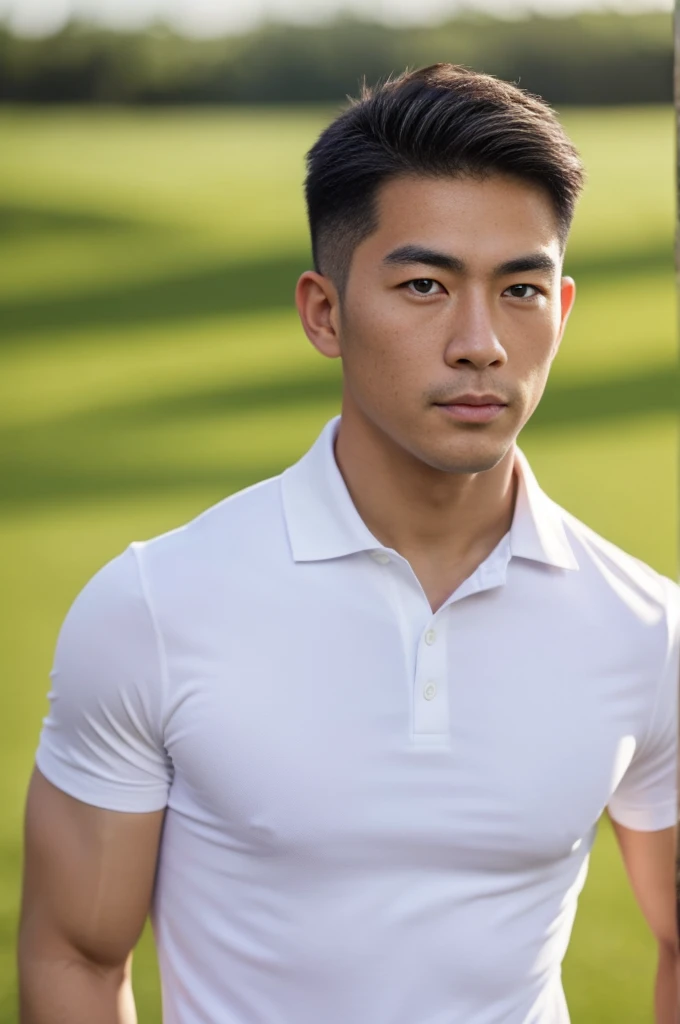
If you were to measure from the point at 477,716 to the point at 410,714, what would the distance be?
6 centimetres

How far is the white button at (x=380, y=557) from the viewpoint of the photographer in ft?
4.56

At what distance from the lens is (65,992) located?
1382 mm

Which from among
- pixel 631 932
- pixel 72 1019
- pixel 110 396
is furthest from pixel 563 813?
pixel 110 396

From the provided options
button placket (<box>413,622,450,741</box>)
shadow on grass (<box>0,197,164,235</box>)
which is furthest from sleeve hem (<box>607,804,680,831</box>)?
shadow on grass (<box>0,197,164,235</box>)

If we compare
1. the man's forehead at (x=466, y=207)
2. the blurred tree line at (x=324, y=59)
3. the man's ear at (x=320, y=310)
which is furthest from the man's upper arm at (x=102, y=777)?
the blurred tree line at (x=324, y=59)

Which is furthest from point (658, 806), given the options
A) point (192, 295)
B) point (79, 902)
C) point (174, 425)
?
point (192, 295)

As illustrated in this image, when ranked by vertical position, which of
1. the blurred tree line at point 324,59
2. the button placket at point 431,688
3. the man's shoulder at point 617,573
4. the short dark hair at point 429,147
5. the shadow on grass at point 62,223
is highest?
the blurred tree line at point 324,59

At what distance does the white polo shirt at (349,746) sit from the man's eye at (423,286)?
0.73 ft

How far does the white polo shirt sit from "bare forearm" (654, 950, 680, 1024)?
0.12 metres

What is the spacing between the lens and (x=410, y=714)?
1343mm

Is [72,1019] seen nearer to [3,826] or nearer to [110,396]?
[3,826]

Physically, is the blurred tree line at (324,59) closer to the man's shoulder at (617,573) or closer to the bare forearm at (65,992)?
the man's shoulder at (617,573)

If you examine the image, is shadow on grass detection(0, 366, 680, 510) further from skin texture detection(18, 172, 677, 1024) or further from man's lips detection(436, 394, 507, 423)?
man's lips detection(436, 394, 507, 423)

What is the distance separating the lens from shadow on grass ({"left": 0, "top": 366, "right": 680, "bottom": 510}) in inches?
247
